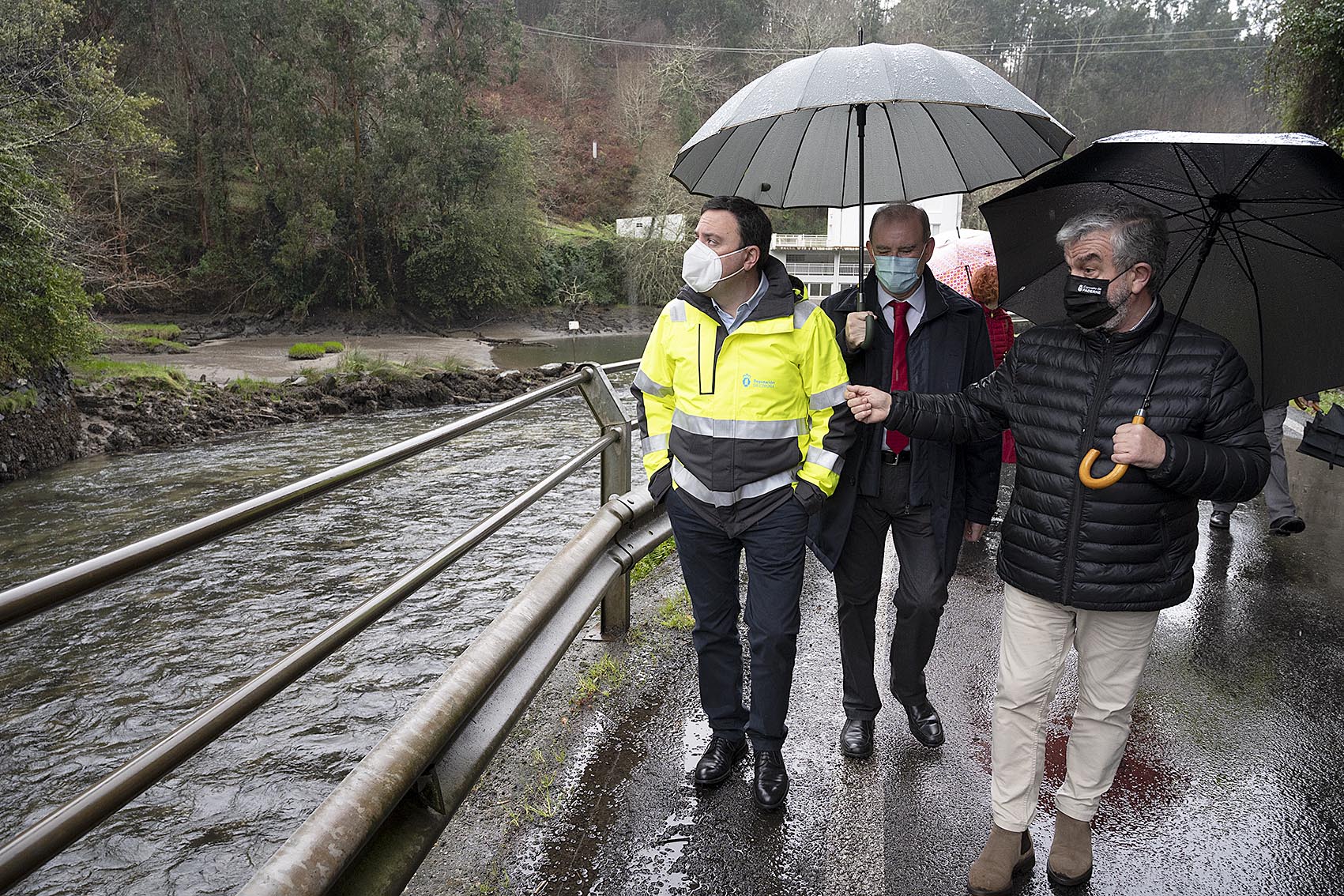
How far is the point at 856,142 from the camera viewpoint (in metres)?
3.94

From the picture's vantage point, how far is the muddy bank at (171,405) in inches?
685

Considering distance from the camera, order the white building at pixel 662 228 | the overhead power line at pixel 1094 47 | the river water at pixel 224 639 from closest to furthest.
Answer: the river water at pixel 224 639, the white building at pixel 662 228, the overhead power line at pixel 1094 47

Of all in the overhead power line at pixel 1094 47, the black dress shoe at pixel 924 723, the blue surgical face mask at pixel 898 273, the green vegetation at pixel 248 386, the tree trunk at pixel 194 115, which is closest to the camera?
the blue surgical face mask at pixel 898 273

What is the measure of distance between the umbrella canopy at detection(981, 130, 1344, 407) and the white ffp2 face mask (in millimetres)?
960

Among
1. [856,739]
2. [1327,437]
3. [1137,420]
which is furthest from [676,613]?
[1327,437]

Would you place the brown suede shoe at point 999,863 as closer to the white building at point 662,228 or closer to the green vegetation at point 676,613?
the green vegetation at point 676,613

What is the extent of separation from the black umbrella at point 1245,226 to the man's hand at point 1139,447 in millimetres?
74

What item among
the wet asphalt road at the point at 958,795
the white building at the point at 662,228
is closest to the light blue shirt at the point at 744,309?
the wet asphalt road at the point at 958,795

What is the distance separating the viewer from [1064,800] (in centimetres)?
287

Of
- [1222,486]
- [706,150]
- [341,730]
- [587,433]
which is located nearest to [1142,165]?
[1222,486]

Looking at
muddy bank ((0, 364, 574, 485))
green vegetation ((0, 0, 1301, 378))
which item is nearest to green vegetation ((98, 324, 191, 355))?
green vegetation ((0, 0, 1301, 378))

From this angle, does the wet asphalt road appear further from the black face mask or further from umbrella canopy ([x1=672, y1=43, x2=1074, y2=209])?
umbrella canopy ([x1=672, y1=43, x2=1074, y2=209])

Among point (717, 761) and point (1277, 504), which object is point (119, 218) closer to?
point (1277, 504)

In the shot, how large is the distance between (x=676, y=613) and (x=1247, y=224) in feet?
10.1
